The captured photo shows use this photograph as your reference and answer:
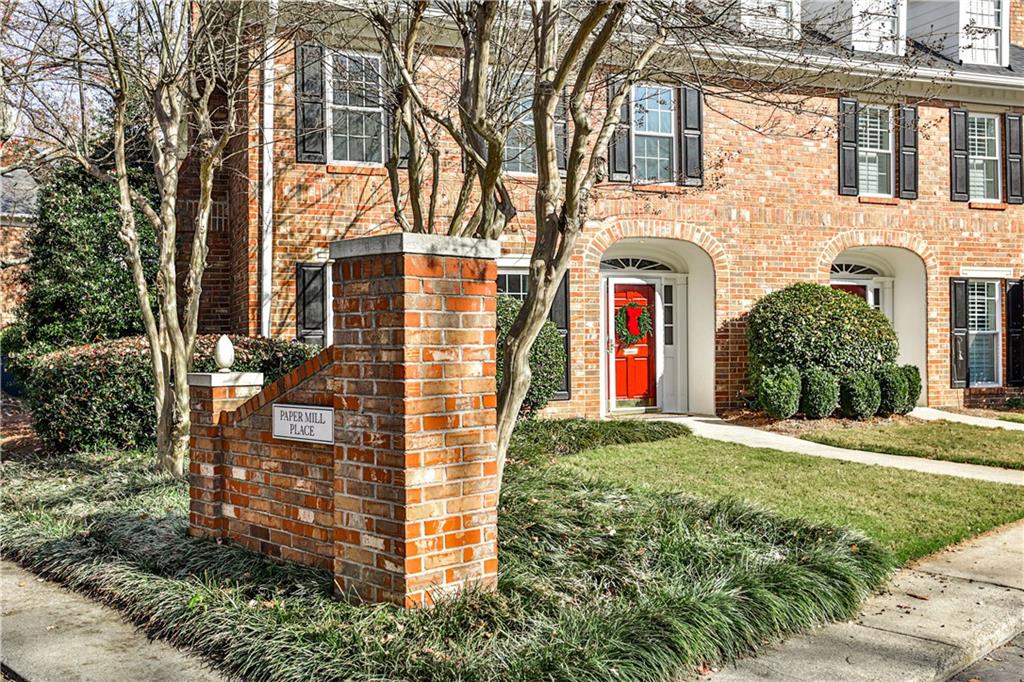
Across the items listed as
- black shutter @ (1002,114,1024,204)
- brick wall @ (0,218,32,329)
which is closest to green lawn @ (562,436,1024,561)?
black shutter @ (1002,114,1024,204)

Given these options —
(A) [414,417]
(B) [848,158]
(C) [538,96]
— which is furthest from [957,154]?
(A) [414,417]

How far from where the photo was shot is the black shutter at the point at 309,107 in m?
11.3

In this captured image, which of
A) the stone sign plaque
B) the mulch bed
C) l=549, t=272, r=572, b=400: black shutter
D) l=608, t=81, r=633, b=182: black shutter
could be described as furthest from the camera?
l=608, t=81, r=633, b=182: black shutter

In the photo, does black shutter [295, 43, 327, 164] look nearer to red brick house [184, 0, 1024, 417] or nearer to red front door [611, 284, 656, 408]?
red brick house [184, 0, 1024, 417]

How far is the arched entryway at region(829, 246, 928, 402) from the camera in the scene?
14.8m

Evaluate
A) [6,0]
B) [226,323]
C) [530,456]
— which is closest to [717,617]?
[530,456]

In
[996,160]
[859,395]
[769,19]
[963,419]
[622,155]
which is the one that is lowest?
[963,419]

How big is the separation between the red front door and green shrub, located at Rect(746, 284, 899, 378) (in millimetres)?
1697

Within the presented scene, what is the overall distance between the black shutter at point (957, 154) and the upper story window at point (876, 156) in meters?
1.11

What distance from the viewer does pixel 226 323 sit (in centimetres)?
1256

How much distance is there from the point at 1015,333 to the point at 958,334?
1235 millimetres

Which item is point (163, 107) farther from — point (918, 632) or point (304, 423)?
point (918, 632)

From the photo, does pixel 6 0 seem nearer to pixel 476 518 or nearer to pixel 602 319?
pixel 476 518

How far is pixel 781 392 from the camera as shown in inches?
471
